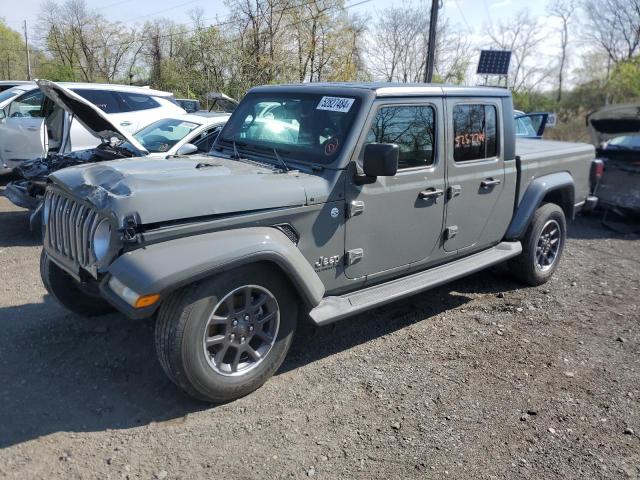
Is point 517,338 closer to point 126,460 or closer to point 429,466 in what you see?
point 429,466

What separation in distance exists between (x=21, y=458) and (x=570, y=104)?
32835 millimetres

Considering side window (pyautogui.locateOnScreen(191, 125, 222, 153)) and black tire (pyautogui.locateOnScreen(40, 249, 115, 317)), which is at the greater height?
side window (pyautogui.locateOnScreen(191, 125, 222, 153))

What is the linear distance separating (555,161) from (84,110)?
15.1 feet

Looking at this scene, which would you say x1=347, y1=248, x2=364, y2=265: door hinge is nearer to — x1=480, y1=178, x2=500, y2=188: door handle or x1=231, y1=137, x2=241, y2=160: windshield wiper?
x1=231, y1=137, x2=241, y2=160: windshield wiper

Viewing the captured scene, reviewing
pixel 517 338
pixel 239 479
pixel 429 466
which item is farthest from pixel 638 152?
pixel 239 479

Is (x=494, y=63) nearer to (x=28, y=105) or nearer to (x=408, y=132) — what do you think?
(x=28, y=105)

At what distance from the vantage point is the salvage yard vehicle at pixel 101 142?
15.5 feet

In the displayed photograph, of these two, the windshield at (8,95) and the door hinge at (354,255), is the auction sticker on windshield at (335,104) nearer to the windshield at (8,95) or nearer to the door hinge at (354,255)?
the door hinge at (354,255)

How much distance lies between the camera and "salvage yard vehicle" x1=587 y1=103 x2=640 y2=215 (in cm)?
807

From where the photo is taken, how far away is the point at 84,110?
4746 millimetres

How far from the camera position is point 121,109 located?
9.28m

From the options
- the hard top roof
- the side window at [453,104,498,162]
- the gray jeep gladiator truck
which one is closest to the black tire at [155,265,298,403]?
Result: the gray jeep gladiator truck

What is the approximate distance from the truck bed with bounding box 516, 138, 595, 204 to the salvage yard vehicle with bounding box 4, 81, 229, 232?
3297 millimetres

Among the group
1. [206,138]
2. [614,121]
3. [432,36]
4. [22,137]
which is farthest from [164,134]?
[432,36]
